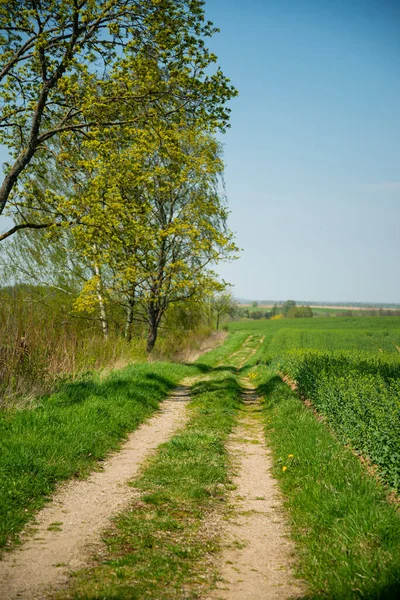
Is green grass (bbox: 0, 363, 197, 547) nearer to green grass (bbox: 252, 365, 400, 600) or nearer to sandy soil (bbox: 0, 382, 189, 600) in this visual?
sandy soil (bbox: 0, 382, 189, 600)

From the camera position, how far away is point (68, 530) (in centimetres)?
473

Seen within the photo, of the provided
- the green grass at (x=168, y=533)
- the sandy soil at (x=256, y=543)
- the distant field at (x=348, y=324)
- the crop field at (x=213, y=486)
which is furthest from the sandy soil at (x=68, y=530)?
the distant field at (x=348, y=324)

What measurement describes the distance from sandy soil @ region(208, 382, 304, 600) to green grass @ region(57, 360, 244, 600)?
0.63ft

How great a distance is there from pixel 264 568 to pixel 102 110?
11.6m

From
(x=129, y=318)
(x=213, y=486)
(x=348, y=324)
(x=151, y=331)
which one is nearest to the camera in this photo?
(x=213, y=486)

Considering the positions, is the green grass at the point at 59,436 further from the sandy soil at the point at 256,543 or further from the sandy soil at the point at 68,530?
the sandy soil at the point at 256,543

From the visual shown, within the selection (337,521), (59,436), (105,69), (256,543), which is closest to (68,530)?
(256,543)

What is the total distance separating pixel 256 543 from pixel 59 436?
390 cm

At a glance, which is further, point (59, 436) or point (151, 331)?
point (151, 331)

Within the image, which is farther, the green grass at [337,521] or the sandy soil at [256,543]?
the sandy soil at [256,543]

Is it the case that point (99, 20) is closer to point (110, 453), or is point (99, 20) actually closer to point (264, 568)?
point (110, 453)

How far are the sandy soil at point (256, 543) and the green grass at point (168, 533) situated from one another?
0.63ft

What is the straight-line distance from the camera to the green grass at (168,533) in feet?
12.1

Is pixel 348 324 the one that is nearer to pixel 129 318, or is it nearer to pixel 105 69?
pixel 129 318
